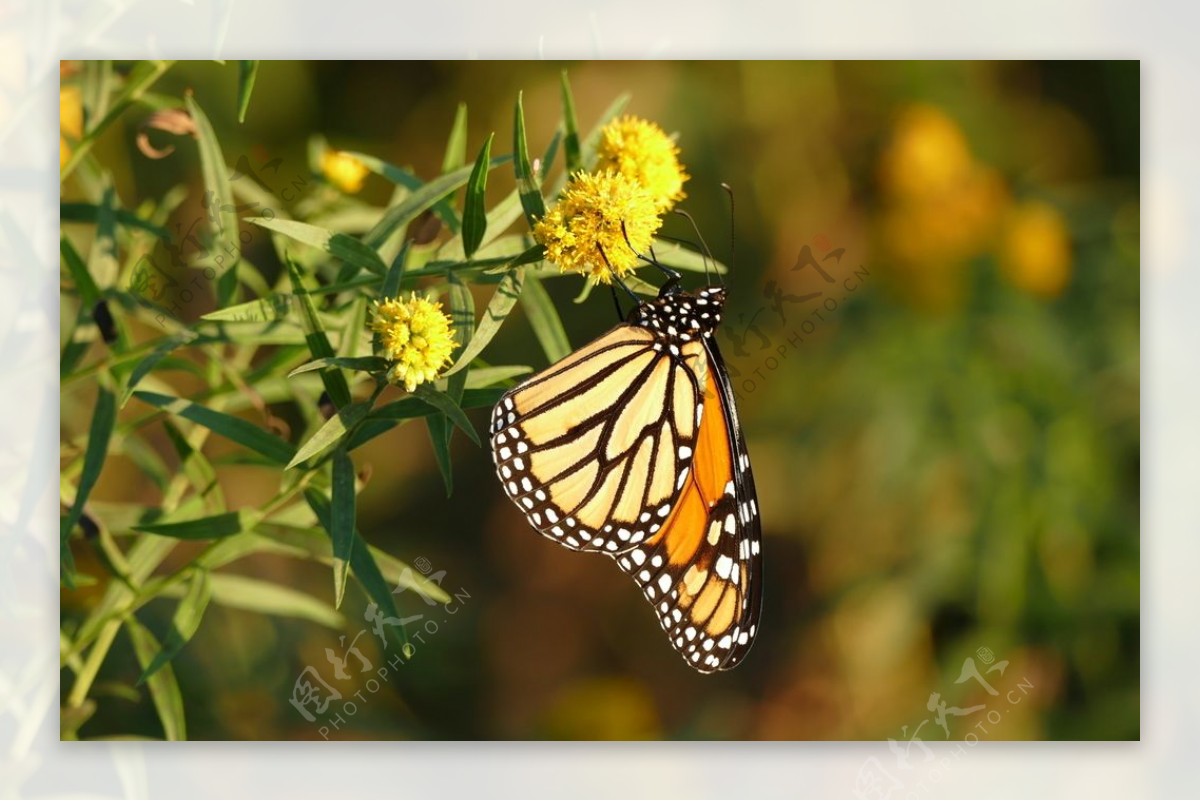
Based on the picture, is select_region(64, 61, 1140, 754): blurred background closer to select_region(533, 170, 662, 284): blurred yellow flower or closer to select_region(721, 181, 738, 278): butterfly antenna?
select_region(721, 181, 738, 278): butterfly antenna

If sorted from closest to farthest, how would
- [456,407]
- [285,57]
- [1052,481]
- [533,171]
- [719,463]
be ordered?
[456,407] → [533,171] → [719,463] → [285,57] → [1052,481]

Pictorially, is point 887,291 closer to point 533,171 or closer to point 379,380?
point 533,171

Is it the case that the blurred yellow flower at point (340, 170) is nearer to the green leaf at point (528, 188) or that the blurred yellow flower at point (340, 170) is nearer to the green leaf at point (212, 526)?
the green leaf at point (528, 188)

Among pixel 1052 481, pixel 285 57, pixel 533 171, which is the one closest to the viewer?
pixel 533 171

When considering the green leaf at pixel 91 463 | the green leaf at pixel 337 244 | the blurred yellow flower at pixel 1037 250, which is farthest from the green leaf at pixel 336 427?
the blurred yellow flower at pixel 1037 250

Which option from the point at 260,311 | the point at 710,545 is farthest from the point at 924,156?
the point at 260,311

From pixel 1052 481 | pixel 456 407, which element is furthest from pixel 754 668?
pixel 456 407

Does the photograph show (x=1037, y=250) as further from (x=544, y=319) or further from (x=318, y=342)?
(x=318, y=342)
